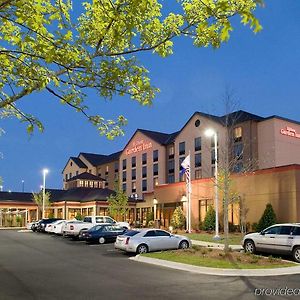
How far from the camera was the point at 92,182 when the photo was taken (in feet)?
279

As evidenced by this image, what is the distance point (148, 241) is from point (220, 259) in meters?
5.15

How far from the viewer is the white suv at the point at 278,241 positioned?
63.0 feet

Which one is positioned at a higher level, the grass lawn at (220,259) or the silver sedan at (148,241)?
the silver sedan at (148,241)

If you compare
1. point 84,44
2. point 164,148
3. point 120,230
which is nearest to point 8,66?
point 84,44

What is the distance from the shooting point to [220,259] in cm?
1847

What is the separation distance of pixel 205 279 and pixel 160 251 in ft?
27.7

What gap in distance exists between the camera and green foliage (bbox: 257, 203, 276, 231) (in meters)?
32.9

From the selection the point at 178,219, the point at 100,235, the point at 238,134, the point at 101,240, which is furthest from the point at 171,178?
the point at 100,235

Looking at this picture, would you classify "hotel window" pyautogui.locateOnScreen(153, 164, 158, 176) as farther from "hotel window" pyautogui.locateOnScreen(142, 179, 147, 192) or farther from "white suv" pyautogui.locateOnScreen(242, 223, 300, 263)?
"white suv" pyautogui.locateOnScreen(242, 223, 300, 263)

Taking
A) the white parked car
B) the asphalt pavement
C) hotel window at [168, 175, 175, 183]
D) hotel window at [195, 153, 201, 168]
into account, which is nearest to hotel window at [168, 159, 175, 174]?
hotel window at [168, 175, 175, 183]

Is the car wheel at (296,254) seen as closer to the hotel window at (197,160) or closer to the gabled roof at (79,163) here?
the hotel window at (197,160)

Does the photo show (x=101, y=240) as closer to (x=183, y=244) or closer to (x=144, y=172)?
(x=183, y=244)

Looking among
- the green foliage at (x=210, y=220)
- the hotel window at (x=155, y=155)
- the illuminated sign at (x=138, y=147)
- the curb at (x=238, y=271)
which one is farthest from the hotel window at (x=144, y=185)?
the curb at (x=238, y=271)

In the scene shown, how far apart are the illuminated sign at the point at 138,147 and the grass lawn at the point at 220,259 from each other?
55.0 meters
